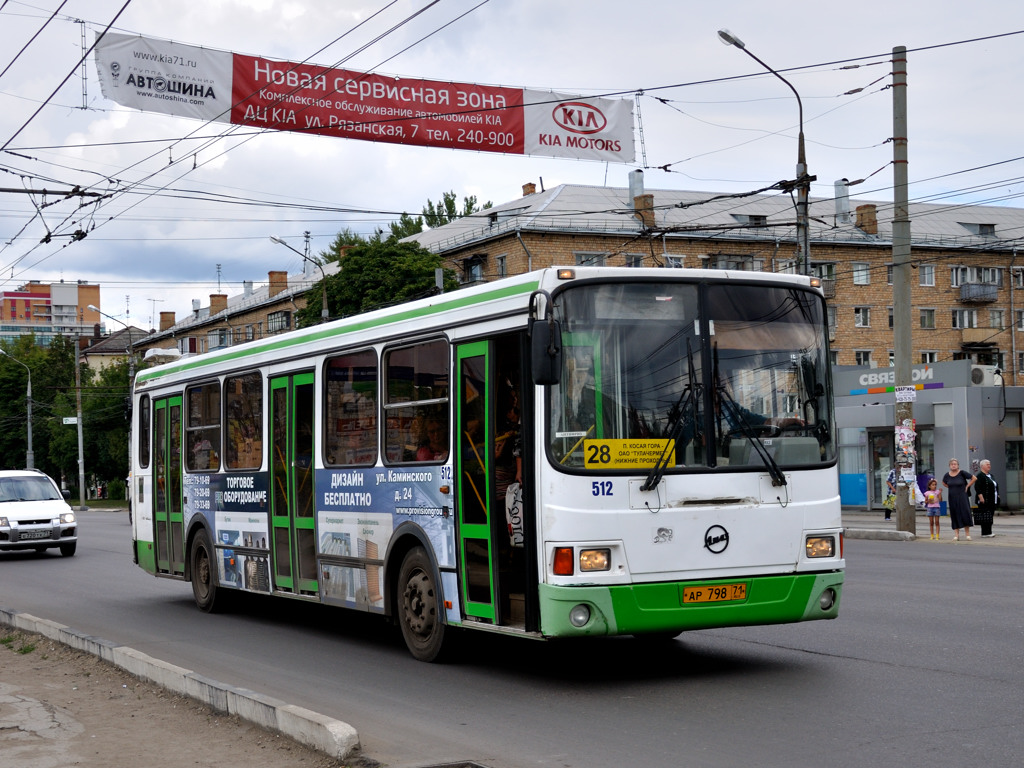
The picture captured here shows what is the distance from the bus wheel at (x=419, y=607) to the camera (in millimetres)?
10195

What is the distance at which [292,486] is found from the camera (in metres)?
12.7

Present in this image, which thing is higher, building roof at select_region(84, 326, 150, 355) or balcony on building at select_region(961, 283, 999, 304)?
building roof at select_region(84, 326, 150, 355)

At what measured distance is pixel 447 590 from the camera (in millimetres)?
9859

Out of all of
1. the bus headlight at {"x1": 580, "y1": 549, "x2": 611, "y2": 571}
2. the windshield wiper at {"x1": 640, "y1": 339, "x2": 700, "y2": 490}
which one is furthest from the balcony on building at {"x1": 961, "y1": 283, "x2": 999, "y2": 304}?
the bus headlight at {"x1": 580, "y1": 549, "x2": 611, "y2": 571}

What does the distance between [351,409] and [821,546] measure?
4297mm

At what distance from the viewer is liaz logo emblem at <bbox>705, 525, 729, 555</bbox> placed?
8945 millimetres

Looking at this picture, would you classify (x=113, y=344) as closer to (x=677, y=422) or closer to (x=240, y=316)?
(x=240, y=316)

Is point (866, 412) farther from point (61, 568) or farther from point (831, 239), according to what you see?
point (831, 239)

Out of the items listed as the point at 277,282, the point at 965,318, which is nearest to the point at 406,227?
the point at 277,282

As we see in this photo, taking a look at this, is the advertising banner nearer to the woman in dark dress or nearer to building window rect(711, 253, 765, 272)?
the woman in dark dress

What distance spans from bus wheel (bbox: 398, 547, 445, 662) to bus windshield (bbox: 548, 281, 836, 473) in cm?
209

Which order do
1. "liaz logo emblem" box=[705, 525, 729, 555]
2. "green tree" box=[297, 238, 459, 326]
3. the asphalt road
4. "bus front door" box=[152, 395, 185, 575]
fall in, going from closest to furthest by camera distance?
the asphalt road < "liaz logo emblem" box=[705, 525, 729, 555] < "bus front door" box=[152, 395, 185, 575] < "green tree" box=[297, 238, 459, 326]

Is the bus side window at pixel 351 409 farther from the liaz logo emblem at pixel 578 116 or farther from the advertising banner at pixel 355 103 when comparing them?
the liaz logo emblem at pixel 578 116

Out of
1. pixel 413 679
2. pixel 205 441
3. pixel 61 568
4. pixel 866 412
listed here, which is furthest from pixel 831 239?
pixel 413 679
